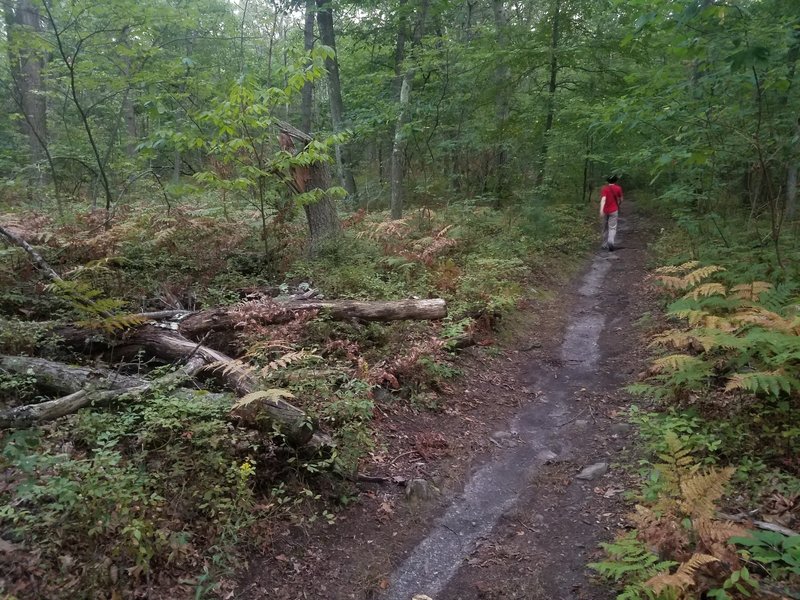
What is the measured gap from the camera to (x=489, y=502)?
190 inches

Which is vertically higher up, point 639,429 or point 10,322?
point 10,322

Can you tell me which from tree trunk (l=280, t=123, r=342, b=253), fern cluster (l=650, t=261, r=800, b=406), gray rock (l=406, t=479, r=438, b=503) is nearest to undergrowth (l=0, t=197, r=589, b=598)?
tree trunk (l=280, t=123, r=342, b=253)

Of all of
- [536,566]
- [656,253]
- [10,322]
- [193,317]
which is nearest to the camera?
[536,566]

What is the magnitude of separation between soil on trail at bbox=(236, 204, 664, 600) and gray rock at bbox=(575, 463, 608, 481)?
0.05 feet

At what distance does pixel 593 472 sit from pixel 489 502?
1.19 metres

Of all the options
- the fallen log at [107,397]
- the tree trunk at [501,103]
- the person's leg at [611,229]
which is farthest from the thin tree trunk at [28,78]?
the person's leg at [611,229]

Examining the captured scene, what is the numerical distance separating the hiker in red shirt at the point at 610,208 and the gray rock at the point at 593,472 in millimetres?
10932

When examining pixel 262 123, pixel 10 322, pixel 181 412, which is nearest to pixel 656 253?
pixel 262 123

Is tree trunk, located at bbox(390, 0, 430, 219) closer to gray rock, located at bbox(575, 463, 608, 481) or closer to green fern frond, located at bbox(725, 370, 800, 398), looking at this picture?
gray rock, located at bbox(575, 463, 608, 481)

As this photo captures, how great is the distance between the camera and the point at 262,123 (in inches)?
310

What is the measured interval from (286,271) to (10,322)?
4203 mm

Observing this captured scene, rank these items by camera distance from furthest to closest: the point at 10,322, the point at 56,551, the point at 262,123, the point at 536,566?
the point at 262,123 < the point at 10,322 < the point at 536,566 < the point at 56,551

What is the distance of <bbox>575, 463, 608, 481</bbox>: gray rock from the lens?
5.04m

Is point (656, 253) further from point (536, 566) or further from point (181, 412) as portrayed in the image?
point (181, 412)
